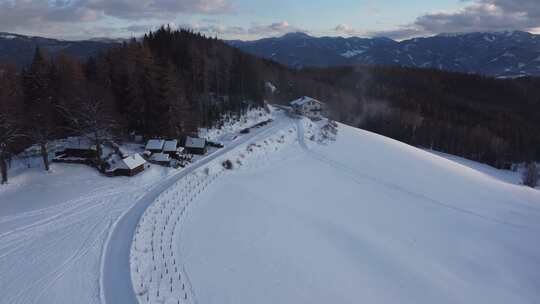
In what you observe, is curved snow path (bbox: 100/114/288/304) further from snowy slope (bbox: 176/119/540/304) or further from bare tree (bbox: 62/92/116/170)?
bare tree (bbox: 62/92/116/170)

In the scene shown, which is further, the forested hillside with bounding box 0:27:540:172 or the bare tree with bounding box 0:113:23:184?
the forested hillside with bounding box 0:27:540:172

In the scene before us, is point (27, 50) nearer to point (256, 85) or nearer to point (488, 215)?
point (256, 85)

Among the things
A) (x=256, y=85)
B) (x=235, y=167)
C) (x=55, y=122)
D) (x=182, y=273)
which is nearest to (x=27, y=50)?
(x=256, y=85)

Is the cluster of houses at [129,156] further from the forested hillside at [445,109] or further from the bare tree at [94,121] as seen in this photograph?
the forested hillside at [445,109]

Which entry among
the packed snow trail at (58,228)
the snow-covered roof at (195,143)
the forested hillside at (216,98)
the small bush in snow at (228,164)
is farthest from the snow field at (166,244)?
the forested hillside at (216,98)

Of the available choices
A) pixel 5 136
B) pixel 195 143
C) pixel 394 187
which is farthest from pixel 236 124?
pixel 5 136

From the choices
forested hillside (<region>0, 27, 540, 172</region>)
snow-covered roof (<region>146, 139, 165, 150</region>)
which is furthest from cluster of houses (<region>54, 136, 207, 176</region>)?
forested hillside (<region>0, 27, 540, 172</region>)

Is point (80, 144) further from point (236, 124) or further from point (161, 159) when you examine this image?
point (236, 124)
